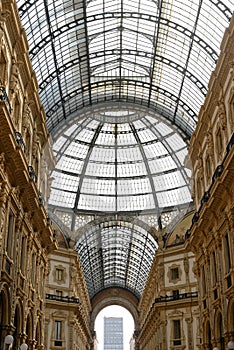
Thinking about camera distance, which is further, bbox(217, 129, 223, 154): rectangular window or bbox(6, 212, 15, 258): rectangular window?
bbox(217, 129, 223, 154): rectangular window

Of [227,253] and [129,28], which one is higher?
[129,28]

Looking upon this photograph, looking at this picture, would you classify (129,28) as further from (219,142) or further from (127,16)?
(219,142)

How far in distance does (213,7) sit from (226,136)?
13.4m

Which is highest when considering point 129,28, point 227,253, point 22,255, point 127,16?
point 129,28

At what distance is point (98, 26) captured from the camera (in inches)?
1868

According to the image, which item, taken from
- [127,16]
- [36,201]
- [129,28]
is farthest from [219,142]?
[129,28]

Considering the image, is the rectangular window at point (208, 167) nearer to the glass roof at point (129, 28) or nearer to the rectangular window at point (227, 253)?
the rectangular window at point (227, 253)

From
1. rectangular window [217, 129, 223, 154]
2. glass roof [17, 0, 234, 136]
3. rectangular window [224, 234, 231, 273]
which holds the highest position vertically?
glass roof [17, 0, 234, 136]

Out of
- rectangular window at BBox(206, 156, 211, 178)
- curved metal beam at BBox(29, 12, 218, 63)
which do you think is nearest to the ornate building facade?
rectangular window at BBox(206, 156, 211, 178)

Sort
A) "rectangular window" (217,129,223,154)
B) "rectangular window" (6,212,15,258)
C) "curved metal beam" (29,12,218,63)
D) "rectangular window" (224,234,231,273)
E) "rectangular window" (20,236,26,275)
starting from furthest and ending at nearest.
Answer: "curved metal beam" (29,12,218,63) < "rectangular window" (217,129,223,154) < "rectangular window" (20,236,26,275) < "rectangular window" (224,234,231,273) < "rectangular window" (6,212,15,258)

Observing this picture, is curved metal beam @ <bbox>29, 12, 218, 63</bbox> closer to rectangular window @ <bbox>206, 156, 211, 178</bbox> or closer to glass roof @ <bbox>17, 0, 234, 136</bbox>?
glass roof @ <bbox>17, 0, 234, 136</bbox>

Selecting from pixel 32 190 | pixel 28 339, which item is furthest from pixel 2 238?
pixel 28 339

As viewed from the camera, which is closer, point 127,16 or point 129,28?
point 127,16

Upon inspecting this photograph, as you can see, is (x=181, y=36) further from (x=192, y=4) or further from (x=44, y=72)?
(x=44, y=72)
